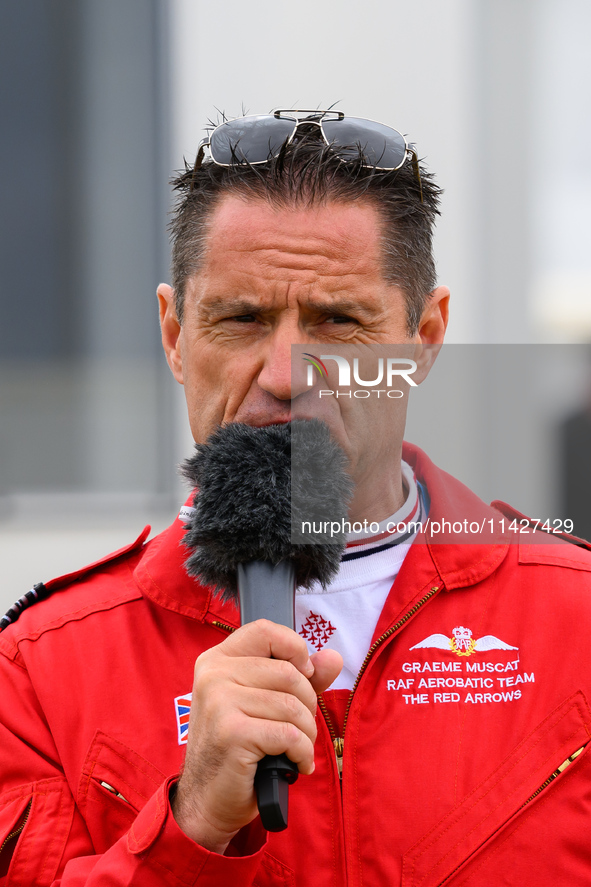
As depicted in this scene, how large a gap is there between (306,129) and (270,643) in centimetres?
113

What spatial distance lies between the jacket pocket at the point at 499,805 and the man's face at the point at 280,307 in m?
0.55

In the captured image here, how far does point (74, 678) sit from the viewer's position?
157 cm

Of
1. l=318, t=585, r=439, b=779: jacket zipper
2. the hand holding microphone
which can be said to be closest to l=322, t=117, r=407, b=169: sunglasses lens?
the hand holding microphone

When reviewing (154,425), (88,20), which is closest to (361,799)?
(154,425)

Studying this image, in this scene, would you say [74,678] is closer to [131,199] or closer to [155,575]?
[155,575]

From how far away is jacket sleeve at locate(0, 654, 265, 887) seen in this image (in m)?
1.22

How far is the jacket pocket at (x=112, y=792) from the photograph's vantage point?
4.78ft

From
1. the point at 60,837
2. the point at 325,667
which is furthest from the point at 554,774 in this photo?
the point at 60,837

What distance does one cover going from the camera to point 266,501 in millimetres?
1241

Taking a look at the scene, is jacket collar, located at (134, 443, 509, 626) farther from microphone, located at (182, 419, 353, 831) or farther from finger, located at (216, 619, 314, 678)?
finger, located at (216, 619, 314, 678)

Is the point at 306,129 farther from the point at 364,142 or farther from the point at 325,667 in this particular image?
the point at 325,667

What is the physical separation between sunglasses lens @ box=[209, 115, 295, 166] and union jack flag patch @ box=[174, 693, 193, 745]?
1.03m

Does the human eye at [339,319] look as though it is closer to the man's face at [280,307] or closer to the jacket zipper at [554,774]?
the man's face at [280,307]

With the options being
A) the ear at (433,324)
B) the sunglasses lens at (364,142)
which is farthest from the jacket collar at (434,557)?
the sunglasses lens at (364,142)
